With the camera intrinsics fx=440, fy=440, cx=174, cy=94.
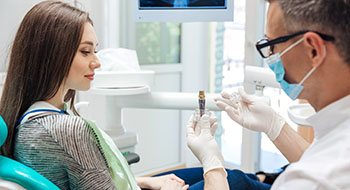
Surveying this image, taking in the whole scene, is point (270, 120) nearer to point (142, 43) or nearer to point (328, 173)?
point (328, 173)

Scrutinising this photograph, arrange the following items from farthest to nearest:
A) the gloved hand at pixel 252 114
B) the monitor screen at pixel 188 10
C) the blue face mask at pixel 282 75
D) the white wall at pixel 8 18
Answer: the white wall at pixel 8 18 < the monitor screen at pixel 188 10 < the gloved hand at pixel 252 114 < the blue face mask at pixel 282 75

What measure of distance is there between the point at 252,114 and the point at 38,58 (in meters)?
0.79

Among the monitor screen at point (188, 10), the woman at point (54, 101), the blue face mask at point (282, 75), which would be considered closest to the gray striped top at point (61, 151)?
the woman at point (54, 101)

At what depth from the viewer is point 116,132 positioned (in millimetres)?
2293

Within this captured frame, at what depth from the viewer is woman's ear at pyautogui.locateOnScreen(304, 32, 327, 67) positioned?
2.92 ft

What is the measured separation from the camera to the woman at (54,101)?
1.25 m

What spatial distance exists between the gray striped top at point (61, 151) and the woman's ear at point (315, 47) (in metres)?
0.68

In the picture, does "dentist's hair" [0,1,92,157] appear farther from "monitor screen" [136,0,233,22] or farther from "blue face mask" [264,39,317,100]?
"monitor screen" [136,0,233,22]

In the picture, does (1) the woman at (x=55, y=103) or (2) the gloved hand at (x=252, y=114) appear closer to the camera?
(1) the woman at (x=55, y=103)

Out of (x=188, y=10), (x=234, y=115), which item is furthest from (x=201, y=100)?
(x=188, y=10)

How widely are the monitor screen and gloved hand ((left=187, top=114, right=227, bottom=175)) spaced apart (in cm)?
89

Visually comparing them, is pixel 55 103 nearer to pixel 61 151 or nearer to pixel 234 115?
pixel 61 151

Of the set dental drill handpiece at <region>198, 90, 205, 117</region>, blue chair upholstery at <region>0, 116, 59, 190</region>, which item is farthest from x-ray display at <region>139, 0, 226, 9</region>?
blue chair upholstery at <region>0, 116, 59, 190</region>

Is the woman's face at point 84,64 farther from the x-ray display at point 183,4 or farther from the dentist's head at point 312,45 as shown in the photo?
the x-ray display at point 183,4
